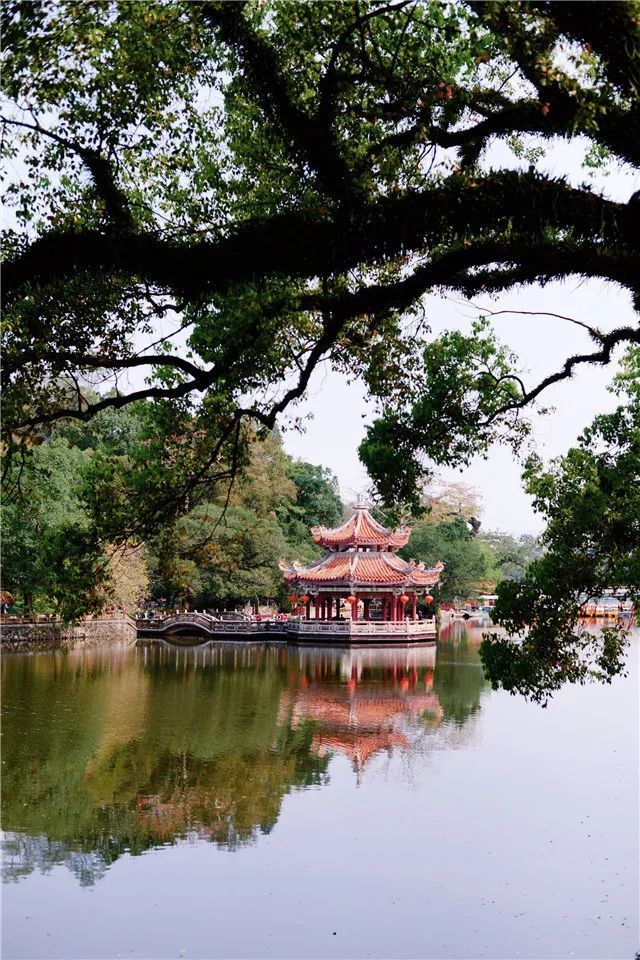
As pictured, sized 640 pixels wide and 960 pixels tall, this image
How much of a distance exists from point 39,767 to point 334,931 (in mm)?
4887

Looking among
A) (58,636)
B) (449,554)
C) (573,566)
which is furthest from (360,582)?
(573,566)

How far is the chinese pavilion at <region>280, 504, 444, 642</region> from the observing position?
83.4 feet

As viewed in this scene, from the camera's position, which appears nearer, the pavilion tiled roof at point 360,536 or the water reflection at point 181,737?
the water reflection at point 181,737

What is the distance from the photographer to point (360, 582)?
25.5 m

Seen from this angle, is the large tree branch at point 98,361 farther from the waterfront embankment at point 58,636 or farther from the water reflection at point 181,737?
the waterfront embankment at point 58,636

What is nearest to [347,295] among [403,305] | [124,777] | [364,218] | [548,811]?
[403,305]

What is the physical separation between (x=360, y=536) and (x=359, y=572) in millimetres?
1301

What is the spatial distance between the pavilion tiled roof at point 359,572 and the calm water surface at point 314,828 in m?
10.7

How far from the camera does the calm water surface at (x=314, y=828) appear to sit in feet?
18.3

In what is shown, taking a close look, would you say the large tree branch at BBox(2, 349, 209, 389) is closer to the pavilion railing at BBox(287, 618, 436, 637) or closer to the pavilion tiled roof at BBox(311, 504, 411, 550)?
the pavilion railing at BBox(287, 618, 436, 637)

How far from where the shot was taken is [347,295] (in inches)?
157

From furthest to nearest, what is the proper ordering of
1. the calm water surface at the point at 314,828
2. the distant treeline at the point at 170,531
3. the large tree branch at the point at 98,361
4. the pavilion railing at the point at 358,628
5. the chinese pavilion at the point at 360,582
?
the chinese pavilion at the point at 360,582 → the pavilion railing at the point at 358,628 → the calm water surface at the point at 314,828 → the distant treeline at the point at 170,531 → the large tree branch at the point at 98,361

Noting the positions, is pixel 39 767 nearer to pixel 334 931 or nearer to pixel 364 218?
pixel 334 931

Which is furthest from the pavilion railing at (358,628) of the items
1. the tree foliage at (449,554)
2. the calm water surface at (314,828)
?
the calm water surface at (314,828)
